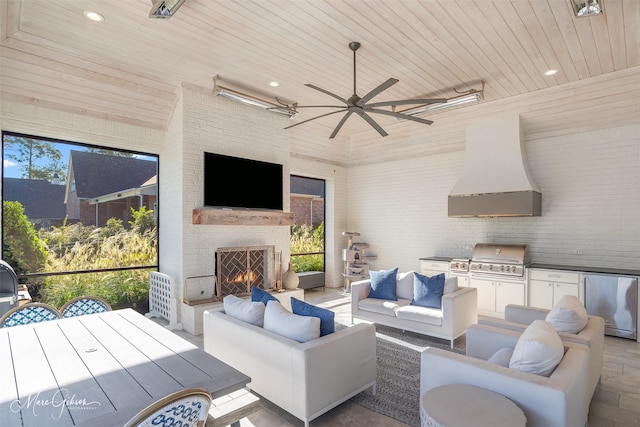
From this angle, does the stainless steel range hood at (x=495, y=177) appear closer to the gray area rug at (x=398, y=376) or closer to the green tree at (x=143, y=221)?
the gray area rug at (x=398, y=376)

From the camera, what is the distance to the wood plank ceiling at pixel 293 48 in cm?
317

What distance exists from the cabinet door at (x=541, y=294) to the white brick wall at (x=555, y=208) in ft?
2.04

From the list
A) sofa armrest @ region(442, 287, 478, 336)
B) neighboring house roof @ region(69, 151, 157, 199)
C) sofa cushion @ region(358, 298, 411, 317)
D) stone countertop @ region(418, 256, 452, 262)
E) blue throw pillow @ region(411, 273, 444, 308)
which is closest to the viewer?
sofa armrest @ region(442, 287, 478, 336)

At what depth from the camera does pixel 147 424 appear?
1.35 m

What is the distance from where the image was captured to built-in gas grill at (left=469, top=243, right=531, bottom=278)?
5.33 m

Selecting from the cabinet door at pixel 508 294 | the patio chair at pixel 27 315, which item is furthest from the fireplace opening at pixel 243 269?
the cabinet door at pixel 508 294

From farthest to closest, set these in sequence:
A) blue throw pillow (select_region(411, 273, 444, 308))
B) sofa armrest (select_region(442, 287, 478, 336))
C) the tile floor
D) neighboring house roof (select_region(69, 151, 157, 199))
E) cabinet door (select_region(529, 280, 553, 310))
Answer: cabinet door (select_region(529, 280, 553, 310)), neighboring house roof (select_region(69, 151, 157, 199)), blue throw pillow (select_region(411, 273, 444, 308)), sofa armrest (select_region(442, 287, 478, 336)), the tile floor

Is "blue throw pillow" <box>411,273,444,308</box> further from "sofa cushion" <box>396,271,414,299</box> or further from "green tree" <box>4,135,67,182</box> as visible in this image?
"green tree" <box>4,135,67,182</box>

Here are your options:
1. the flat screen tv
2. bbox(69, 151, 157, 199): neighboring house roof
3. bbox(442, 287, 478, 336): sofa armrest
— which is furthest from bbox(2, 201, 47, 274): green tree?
bbox(442, 287, 478, 336): sofa armrest

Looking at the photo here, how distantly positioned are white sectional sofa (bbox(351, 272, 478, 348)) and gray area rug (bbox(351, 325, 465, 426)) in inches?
6.4

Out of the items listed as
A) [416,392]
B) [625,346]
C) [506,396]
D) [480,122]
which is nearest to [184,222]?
[416,392]

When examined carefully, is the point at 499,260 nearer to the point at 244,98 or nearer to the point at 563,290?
the point at 563,290

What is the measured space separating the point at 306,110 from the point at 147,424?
5.28m

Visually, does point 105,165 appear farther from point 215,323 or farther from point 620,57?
point 620,57
